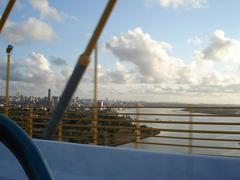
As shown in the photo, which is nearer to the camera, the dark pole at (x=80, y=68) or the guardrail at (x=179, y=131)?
the dark pole at (x=80, y=68)

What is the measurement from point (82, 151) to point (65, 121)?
32.6 ft

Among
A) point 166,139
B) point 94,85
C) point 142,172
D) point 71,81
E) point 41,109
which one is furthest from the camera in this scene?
point 41,109

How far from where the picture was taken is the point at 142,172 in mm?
5027

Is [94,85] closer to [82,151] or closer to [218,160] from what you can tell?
[82,151]

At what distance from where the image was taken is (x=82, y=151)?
18.4ft

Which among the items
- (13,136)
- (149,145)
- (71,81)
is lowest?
(149,145)

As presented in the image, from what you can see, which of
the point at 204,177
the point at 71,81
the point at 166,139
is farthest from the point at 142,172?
the point at 166,139

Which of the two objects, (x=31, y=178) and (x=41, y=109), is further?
(x=41, y=109)

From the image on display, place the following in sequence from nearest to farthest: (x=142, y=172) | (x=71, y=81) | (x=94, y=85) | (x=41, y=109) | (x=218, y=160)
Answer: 1. (x=71, y=81)
2. (x=218, y=160)
3. (x=142, y=172)
4. (x=94, y=85)
5. (x=41, y=109)

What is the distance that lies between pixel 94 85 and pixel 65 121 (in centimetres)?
167

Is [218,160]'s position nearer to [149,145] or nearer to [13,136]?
[13,136]

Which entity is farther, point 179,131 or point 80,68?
point 179,131

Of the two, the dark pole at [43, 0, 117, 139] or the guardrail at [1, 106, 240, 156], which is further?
the guardrail at [1, 106, 240, 156]

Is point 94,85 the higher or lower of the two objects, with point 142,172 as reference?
higher
